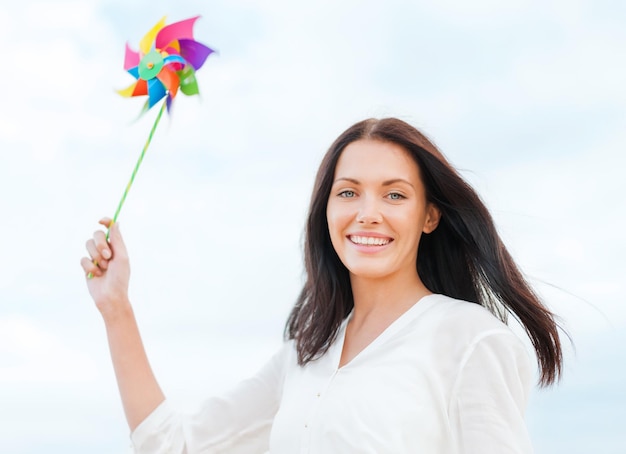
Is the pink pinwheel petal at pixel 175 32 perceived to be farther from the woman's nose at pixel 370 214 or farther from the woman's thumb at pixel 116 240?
the woman's nose at pixel 370 214

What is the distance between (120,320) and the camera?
3.32 meters

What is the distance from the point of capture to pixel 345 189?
10.3ft

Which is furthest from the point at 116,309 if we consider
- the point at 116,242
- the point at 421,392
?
the point at 421,392

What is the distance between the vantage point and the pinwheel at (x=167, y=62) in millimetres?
3457

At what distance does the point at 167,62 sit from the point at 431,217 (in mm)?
1182

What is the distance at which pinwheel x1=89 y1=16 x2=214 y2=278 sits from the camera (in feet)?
11.3

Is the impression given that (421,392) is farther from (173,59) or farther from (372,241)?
(173,59)

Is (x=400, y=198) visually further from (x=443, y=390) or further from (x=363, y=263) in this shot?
(x=443, y=390)

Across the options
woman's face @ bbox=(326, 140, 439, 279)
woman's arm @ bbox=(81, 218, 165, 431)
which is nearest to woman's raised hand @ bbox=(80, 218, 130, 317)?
woman's arm @ bbox=(81, 218, 165, 431)

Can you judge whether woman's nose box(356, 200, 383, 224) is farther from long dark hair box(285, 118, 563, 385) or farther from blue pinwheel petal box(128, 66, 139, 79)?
blue pinwheel petal box(128, 66, 139, 79)

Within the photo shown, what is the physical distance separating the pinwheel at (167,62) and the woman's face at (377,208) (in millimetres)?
752

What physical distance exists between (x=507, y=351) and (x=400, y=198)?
2.13 feet

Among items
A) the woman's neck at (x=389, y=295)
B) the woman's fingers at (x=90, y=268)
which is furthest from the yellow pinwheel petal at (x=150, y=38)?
the woman's neck at (x=389, y=295)

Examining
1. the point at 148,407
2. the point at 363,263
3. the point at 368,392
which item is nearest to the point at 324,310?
the point at 363,263
